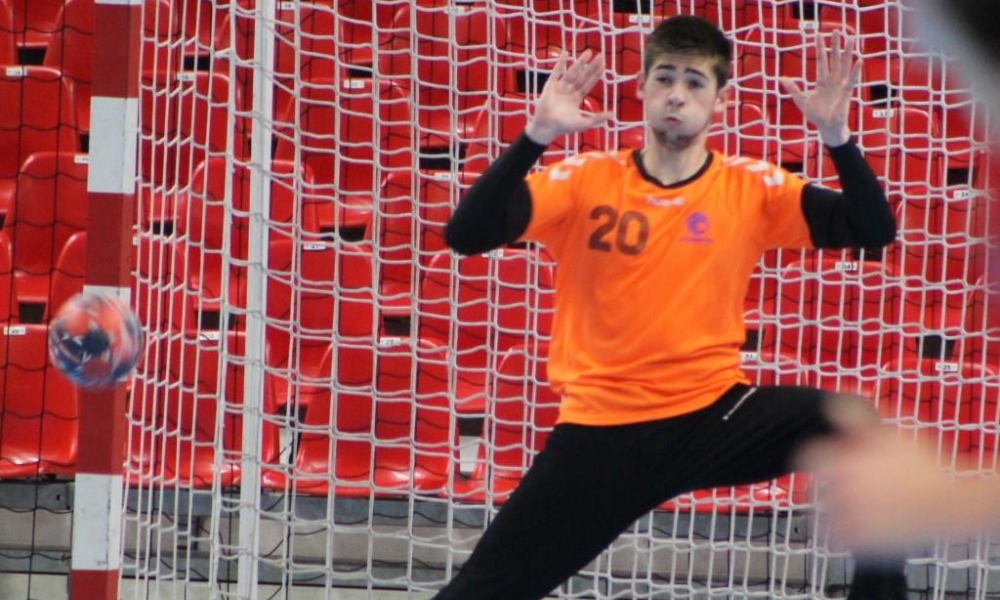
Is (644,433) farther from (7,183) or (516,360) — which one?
(7,183)

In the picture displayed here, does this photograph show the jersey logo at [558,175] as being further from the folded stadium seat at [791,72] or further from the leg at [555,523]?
the folded stadium seat at [791,72]

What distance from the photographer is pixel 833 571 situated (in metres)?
5.64

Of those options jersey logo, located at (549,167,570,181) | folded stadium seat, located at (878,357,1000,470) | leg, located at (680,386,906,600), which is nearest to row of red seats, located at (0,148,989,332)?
folded stadium seat, located at (878,357,1000,470)

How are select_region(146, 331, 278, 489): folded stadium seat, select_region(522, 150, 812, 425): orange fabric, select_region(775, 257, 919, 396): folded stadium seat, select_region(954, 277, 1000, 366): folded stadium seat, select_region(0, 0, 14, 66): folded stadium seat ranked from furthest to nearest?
select_region(0, 0, 14, 66): folded stadium seat
select_region(146, 331, 278, 489): folded stadium seat
select_region(954, 277, 1000, 366): folded stadium seat
select_region(775, 257, 919, 396): folded stadium seat
select_region(522, 150, 812, 425): orange fabric

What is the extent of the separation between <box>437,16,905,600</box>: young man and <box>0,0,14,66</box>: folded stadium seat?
167 inches

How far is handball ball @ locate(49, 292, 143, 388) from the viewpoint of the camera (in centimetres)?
353

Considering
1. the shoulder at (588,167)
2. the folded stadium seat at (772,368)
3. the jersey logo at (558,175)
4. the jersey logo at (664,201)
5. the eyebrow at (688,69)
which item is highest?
the eyebrow at (688,69)

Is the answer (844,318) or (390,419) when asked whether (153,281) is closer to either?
(390,419)

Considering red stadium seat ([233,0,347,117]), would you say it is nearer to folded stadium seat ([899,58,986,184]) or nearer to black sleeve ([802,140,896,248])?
folded stadium seat ([899,58,986,184])

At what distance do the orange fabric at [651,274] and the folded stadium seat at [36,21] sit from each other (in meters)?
4.48

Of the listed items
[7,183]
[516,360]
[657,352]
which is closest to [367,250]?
[516,360]

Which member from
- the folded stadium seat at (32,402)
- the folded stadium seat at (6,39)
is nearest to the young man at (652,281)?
the folded stadium seat at (32,402)

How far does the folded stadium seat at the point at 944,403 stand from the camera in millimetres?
5410

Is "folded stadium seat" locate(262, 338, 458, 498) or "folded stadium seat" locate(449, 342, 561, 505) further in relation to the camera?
"folded stadium seat" locate(262, 338, 458, 498)
